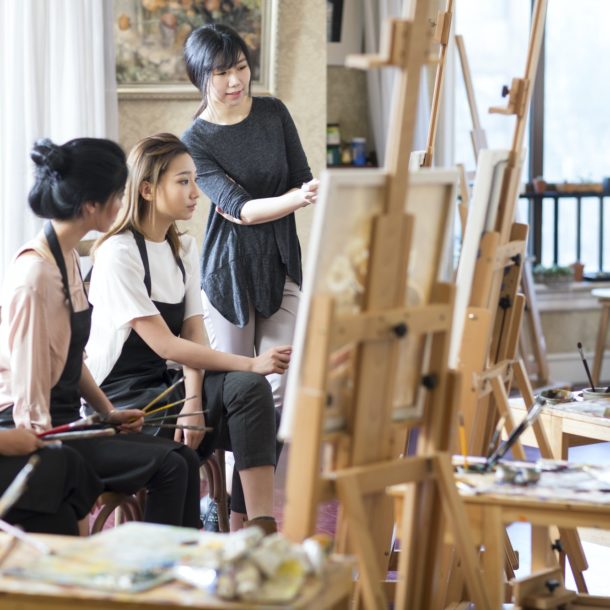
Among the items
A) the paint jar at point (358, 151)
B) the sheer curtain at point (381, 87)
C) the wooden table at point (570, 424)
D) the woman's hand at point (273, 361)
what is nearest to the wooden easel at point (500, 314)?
the wooden table at point (570, 424)

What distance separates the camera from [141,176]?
9.73 feet

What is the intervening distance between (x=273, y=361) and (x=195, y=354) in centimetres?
20

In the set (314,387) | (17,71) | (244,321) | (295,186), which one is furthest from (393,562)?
(17,71)

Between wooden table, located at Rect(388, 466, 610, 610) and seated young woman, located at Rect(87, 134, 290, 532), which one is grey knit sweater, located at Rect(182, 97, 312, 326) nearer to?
seated young woman, located at Rect(87, 134, 290, 532)

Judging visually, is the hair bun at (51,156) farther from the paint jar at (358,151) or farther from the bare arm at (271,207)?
the paint jar at (358,151)

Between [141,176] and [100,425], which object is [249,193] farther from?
[100,425]

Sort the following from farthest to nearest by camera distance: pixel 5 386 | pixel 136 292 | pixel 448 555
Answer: pixel 136 292, pixel 448 555, pixel 5 386

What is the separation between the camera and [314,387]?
1.71 metres

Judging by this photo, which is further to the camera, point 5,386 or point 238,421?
point 238,421

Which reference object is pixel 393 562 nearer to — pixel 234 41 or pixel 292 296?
pixel 292 296

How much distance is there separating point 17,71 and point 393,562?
213 centimetres

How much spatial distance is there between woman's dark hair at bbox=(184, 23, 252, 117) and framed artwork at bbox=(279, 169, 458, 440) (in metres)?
1.41

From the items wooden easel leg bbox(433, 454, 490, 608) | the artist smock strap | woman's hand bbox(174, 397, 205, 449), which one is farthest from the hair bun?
wooden easel leg bbox(433, 454, 490, 608)

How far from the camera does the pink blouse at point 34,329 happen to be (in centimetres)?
228
